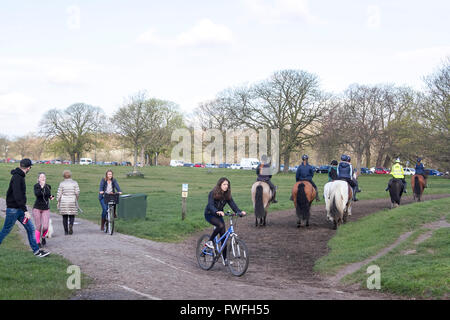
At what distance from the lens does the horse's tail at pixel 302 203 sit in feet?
51.9

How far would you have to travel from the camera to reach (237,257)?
950 cm

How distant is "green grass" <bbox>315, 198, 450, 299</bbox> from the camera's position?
26.1ft

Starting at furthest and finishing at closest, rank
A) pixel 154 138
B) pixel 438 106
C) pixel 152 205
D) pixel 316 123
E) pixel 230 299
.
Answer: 1. pixel 154 138
2. pixel 316 123
3. pixel 438 106
4. pixel 152 205
5. pixel 230 299

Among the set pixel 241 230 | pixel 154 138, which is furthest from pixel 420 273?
pixel 154 138

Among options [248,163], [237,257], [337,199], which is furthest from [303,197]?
[248,163]

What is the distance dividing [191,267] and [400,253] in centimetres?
454

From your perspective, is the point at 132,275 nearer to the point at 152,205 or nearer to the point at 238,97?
the point at 152,205

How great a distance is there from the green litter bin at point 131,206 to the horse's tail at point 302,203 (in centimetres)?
544

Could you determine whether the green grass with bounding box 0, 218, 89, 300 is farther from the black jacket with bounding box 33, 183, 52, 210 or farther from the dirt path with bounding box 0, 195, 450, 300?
the black jacket with bounding box 33, 183, 52, 210

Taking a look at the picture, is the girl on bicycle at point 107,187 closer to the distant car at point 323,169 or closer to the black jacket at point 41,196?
the black jacket at point 41,196

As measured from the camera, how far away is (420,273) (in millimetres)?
8422

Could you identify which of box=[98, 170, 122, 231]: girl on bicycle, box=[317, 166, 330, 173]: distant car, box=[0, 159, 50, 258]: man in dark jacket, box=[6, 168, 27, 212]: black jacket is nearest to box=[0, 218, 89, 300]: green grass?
box=[0, 159, 50, 258]: man in dark jacket

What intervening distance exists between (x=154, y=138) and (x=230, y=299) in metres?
61.1

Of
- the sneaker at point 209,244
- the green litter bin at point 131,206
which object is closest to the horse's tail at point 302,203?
the green litter bin at point 131,206
